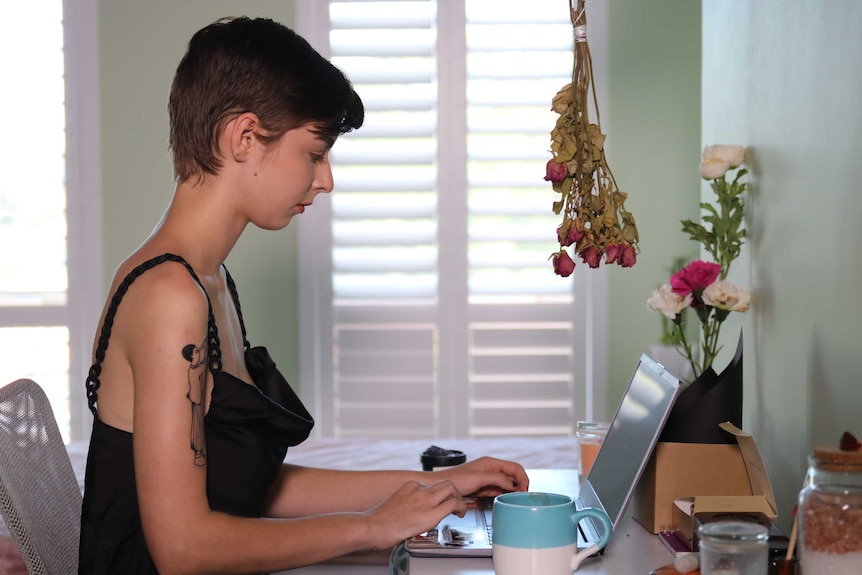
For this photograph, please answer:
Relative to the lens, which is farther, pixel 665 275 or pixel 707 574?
pixel 665 275

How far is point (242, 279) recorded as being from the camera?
3.84 metres

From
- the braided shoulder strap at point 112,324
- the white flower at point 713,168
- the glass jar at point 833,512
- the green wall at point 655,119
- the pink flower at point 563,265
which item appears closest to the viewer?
the glass jar at point 833,512

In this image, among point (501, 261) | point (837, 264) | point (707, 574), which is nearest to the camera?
point (707, 574)

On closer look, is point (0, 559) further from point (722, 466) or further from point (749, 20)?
point (749, 20)

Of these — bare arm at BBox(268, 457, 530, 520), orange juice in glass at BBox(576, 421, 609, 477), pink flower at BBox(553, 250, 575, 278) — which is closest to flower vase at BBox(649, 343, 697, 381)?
orange juice in glass at BBox(576, 421, 609, 477)

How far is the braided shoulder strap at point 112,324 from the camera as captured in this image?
122cm

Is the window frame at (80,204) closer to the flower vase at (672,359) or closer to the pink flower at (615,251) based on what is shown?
the flower vase at (672,359)

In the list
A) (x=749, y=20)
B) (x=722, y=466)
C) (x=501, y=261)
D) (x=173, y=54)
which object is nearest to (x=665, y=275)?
(x=501, y=261)

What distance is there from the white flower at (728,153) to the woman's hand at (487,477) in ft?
2.97

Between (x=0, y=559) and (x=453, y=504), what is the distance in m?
0.84

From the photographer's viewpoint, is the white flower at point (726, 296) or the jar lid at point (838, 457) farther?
the white flower at point (726, 296)

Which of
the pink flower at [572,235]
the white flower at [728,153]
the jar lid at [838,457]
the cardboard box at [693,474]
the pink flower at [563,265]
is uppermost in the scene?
the white flower at [728,153]

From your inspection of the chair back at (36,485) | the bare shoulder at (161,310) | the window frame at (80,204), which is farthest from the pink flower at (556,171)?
the window frame at (80,204)

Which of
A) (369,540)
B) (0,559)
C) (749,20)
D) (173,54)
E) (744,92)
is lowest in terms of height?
(0,559)
